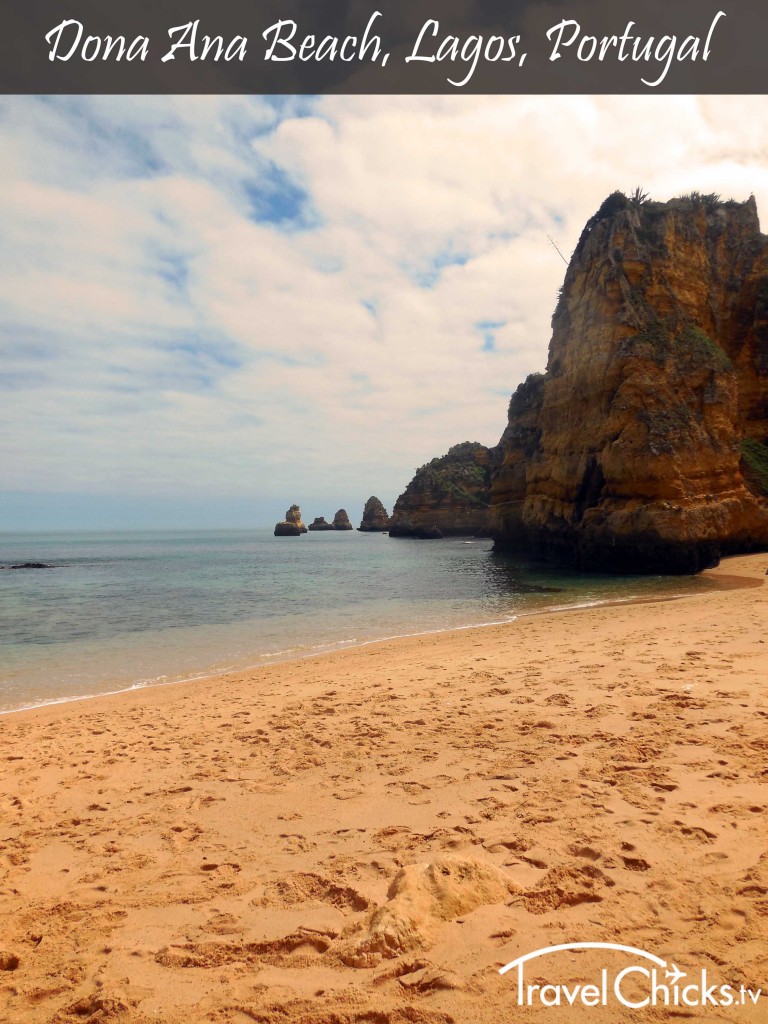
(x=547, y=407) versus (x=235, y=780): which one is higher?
(x=547, y=407)

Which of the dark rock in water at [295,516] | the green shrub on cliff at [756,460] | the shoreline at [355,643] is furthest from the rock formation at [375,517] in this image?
the shoreline at [355,643]

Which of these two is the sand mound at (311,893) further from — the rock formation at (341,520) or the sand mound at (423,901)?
the rock formation at (341,520)

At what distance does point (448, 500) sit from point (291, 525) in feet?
179

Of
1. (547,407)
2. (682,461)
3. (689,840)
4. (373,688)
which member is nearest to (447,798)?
(689,840)

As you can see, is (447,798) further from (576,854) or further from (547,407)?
(547,407)

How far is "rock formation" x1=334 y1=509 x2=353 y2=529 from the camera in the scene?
149m

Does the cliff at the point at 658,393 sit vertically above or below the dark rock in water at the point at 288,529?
above

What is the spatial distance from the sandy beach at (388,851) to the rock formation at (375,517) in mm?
121073

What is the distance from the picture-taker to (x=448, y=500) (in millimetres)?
84500

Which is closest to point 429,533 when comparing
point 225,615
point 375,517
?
point 375,517

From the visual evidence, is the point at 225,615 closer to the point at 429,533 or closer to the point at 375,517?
the point at 429,533

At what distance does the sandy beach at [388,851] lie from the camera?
8.38 ft

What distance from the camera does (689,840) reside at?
11.5 feet

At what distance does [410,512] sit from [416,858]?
83463mm
